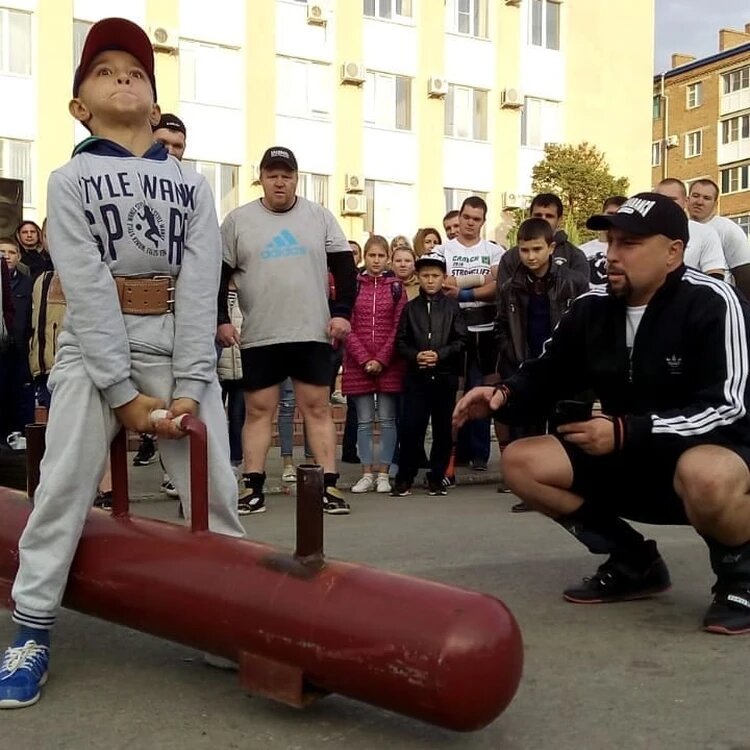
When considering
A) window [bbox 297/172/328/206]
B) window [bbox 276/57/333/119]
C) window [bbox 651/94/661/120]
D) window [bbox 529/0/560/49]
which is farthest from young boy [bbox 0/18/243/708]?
window [bbox 651/94/661/120]

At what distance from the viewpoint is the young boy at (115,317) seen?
3.14m

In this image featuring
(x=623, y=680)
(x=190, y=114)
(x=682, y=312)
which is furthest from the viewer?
(x=190, y=114)

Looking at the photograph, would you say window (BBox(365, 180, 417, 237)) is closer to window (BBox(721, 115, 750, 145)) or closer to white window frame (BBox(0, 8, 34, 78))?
white window frame (BBox(0, 8, 34, 78))

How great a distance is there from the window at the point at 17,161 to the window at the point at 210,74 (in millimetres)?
3960

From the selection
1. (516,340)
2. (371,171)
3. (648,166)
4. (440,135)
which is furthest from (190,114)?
(516,340)

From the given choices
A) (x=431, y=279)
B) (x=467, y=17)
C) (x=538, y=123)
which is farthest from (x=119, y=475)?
(x=538, y=123)

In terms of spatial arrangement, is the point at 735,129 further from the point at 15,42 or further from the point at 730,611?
the point at 730,611

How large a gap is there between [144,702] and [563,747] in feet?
3.93

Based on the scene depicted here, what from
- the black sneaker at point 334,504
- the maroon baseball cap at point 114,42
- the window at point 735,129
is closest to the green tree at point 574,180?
the black sneaker at point 334,504

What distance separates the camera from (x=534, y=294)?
6.95 meters

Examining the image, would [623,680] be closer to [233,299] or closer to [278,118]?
[233,299]

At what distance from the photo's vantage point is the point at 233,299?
7.96 metres

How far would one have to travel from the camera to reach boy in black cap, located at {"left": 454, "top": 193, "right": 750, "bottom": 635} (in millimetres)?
3639

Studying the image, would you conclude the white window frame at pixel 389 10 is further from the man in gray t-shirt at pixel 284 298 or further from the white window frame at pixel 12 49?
the man in gray t-shirt at pixel 284 298
